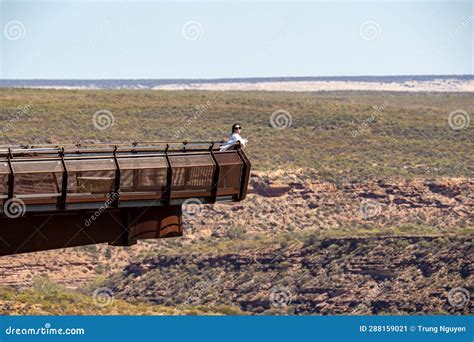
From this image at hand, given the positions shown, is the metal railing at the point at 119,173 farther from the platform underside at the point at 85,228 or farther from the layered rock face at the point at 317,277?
the layered rock face at the point at 317,277

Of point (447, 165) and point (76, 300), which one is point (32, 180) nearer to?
point (76, 300)

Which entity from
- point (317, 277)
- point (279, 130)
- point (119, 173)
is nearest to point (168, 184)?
point (119, 173)

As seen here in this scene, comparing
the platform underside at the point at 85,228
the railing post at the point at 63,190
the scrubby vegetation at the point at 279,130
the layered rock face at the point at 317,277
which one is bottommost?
the layered rock face at the point at 317,277

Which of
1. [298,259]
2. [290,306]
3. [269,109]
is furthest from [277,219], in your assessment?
[269,109]

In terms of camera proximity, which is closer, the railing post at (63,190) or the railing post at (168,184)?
the railing post at (63,190)

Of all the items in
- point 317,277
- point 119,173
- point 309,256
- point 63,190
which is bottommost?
point 317,277

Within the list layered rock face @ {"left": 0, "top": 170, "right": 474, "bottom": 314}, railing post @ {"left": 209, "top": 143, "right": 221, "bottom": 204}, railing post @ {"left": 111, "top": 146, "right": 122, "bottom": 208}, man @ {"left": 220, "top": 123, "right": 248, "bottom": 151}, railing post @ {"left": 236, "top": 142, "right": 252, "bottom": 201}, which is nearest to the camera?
railing post @ {"left": 111, "top": 146, "right": 122, "bottom": 208}

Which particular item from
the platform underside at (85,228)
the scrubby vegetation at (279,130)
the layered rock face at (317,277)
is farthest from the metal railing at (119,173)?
the scrubby vegetation at (279,130)

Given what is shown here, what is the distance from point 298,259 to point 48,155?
57121 millimetres

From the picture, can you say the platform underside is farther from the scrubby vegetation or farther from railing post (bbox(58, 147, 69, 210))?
the scrubby vegetation

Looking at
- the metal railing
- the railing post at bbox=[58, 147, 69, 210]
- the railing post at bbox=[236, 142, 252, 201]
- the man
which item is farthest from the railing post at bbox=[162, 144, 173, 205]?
the railing post at bbox=[58, 147, 69, 210]

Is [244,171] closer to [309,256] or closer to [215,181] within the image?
[215,181]

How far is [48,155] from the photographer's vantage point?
30.9m

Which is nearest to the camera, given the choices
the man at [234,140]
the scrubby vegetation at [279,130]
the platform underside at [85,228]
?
the platform underside at [85,228]
